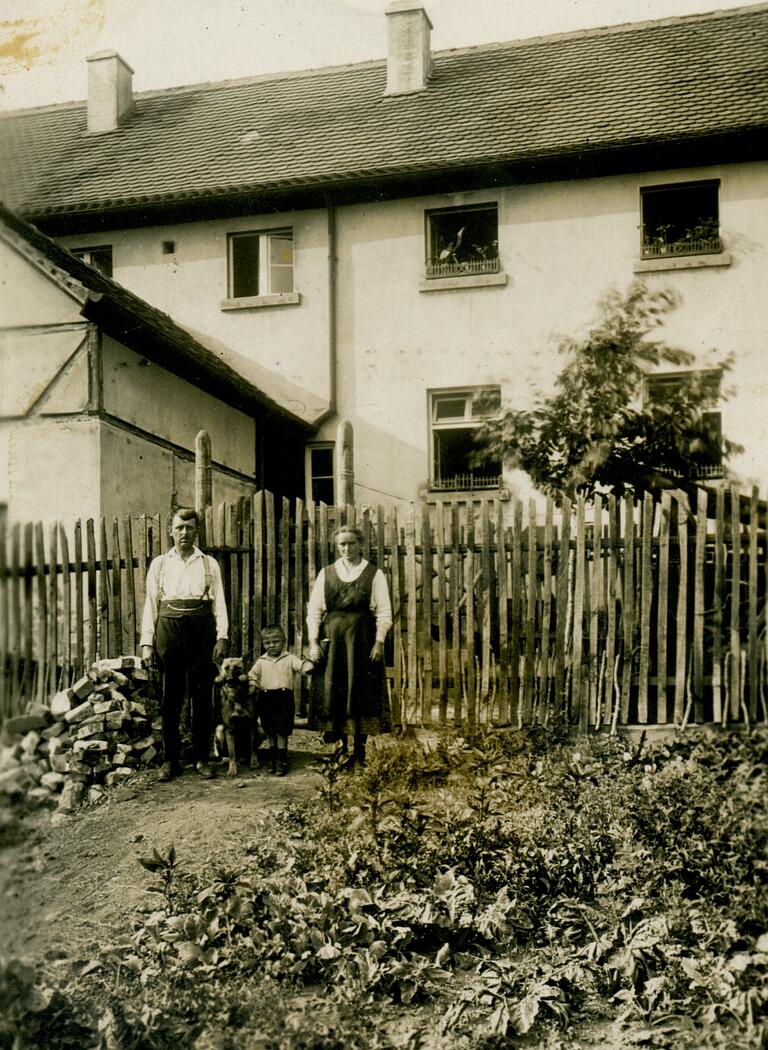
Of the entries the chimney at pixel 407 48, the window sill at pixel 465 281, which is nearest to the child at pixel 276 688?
the window sill at pixel 465 281

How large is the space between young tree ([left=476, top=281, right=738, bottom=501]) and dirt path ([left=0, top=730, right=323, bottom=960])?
1.81 metres

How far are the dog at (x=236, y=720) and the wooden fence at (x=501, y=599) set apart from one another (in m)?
0.43

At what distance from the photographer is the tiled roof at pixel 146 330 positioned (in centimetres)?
630

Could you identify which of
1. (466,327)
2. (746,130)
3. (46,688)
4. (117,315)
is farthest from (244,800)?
(746,130)

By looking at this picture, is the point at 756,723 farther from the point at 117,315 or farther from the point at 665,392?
the point at 117,315

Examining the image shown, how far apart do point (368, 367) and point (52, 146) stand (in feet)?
8.72

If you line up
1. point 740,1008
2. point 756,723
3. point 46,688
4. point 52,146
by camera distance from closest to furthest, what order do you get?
point 740,1008, point 756,723, point 46,688, point 52,146

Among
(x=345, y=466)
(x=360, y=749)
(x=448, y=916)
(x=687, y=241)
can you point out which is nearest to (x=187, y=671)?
(x=360, y=749)

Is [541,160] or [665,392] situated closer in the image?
[665,392]

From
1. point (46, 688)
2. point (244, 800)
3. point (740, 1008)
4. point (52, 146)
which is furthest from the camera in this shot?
point (52, 146)

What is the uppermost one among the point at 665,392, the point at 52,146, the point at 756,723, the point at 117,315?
the point at 52,146

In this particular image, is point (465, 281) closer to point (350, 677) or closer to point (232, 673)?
point (350, 677)

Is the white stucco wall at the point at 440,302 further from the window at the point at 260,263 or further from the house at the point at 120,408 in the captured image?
the house at the point at 120,408

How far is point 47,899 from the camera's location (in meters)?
4.12
